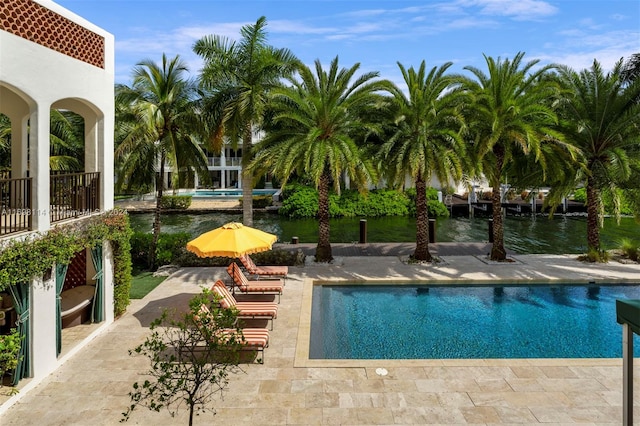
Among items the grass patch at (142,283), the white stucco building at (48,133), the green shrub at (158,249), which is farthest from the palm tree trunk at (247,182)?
the white stucco building at (48,133)

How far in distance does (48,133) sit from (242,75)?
485 inches

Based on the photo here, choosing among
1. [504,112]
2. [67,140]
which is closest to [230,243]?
[504,112]

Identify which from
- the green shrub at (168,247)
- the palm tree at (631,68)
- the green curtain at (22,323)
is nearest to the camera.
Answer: the green curtain at (22,323)

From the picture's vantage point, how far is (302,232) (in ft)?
108

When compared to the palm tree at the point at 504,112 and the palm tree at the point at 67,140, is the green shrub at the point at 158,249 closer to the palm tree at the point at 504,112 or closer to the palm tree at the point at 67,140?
the palm tree at the point at 67,140

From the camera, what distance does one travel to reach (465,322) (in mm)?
13297

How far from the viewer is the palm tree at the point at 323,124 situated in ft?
59.0

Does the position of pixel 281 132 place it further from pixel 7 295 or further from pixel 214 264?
pixel 7 295

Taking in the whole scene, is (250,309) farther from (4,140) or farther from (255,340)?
(4,140)

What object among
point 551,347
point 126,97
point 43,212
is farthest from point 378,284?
point 126,97

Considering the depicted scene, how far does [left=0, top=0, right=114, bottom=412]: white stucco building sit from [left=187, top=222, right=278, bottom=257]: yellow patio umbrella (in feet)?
7.77

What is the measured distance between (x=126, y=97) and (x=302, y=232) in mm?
16408

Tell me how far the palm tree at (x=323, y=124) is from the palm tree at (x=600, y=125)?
8342mm

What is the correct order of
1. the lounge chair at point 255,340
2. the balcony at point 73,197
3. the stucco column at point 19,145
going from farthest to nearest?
the stucco column at point 19,145
the balcony at point 73,197
the lounge chair at point 255,340
